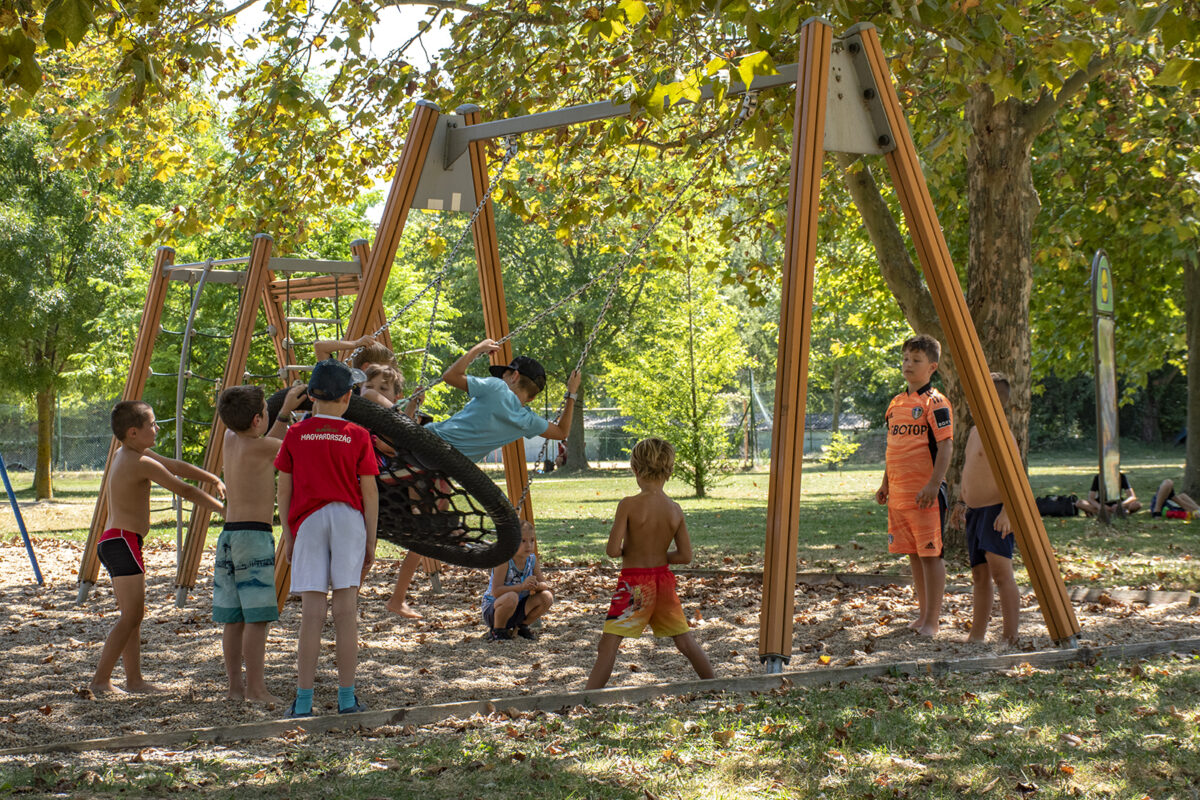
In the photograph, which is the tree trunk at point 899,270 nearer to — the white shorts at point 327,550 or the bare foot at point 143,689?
the white shorts at point 327,550

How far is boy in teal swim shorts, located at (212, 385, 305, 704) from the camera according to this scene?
4.88m

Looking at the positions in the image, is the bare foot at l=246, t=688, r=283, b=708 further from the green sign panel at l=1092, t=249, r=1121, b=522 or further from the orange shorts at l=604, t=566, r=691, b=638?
the green sign panel at l=1092, t=249, r=1121, b=522

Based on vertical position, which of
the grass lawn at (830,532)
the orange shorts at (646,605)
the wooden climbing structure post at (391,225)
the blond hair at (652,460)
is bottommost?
the grass lawn at (830,532)

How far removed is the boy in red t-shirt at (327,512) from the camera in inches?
175

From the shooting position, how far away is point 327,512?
4.46 metres

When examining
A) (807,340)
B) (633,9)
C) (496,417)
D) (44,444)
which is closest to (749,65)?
(633,9)

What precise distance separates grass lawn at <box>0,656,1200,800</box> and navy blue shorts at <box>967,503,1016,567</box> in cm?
128

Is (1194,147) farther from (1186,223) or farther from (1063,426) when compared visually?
(1063,426)

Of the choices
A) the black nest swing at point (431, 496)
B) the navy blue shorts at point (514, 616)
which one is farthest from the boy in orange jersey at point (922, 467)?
the black nest swing at point (431, 496)

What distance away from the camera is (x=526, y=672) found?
559cm

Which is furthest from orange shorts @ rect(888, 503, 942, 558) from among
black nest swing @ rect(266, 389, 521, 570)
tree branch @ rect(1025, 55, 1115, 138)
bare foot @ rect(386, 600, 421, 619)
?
tree branch @ rect(1025, 55, 1115, 138)

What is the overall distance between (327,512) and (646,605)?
4.79 feet

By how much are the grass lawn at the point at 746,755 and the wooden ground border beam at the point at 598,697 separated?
0.32 ft

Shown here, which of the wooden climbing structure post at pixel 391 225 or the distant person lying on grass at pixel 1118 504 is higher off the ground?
the wooden climbing structure post at pixel 391 225
